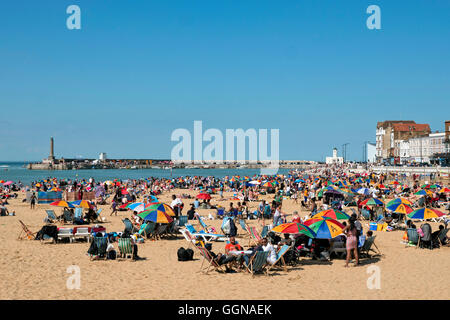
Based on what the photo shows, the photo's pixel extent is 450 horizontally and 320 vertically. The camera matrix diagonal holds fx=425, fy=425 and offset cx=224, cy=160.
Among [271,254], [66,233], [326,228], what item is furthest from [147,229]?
[326,228]

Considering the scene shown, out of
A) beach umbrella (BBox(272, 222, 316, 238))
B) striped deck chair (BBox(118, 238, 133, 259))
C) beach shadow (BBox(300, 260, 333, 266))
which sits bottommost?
beach shadow (BBox(300, 260, 333, 266))

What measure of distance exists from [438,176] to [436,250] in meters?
36.0

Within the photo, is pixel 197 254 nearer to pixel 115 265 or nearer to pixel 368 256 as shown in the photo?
pixel 115 265

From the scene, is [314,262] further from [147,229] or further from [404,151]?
[404,151]

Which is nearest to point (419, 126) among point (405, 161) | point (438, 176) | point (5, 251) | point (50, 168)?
point (405, 161)

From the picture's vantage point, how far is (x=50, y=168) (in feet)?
411

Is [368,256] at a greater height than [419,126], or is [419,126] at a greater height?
[419,126]

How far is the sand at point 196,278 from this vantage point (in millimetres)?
7648

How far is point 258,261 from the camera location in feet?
29.4

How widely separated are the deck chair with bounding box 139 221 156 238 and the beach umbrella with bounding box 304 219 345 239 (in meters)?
5.35

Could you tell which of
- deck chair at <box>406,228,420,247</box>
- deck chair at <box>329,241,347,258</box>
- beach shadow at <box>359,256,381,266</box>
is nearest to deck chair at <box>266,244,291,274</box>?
deck chair at <box>329,241,347,258</box>

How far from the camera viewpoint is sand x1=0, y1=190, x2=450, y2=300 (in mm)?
7648

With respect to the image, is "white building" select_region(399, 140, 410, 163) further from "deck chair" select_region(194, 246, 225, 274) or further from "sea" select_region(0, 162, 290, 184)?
"deck chair" select_region(194, 246, 225, 274)

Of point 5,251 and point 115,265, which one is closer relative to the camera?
point 115,265
